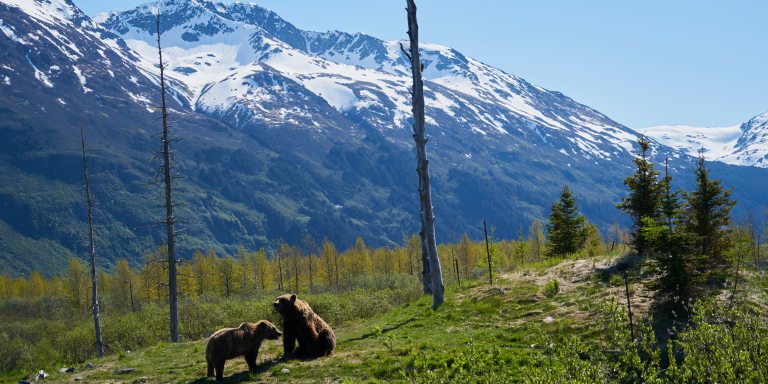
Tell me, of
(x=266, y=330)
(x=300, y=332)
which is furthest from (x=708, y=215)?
(x=266, y=330)

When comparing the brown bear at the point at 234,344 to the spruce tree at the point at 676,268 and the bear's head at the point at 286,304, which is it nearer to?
the bear's head at the point at 286,304

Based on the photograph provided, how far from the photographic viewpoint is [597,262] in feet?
81.6

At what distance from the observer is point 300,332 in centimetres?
1703

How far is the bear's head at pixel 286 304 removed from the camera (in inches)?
666

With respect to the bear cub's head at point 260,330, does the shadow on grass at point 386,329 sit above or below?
below

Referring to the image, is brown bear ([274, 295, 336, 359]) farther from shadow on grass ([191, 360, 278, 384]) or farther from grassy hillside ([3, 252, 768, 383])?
→ shadow on grass ([191, 360, 278, 384])

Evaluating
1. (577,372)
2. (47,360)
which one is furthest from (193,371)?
(47,360)

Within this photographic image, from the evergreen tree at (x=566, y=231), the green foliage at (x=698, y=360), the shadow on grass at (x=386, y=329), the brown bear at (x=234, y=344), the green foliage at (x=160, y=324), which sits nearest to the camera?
the green foliage at (x=698, y=360)

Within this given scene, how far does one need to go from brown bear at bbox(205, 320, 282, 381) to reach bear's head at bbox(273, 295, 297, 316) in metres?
0.63

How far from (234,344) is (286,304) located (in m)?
1.99

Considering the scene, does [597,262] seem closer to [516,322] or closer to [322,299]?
[516,322]

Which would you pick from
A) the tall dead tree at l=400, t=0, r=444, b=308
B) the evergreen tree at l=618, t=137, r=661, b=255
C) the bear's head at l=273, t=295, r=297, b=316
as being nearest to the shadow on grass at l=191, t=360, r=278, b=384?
the bear's head at l=273, t=295, r=297, b=316

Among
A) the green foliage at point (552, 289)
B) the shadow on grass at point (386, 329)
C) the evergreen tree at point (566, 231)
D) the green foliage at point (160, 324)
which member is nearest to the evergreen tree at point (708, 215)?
the green foliage at point (552, 289)

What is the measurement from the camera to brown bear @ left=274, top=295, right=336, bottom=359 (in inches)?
669
